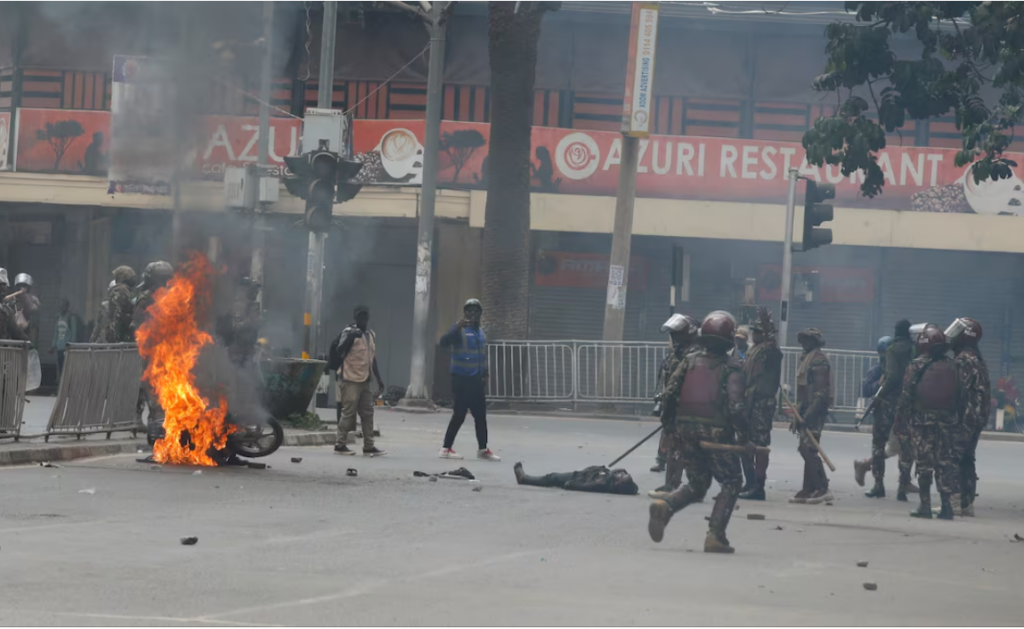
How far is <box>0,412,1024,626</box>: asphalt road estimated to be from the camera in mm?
6430

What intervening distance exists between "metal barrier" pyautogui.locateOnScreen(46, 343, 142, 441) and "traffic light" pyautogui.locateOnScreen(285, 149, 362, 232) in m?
2.78

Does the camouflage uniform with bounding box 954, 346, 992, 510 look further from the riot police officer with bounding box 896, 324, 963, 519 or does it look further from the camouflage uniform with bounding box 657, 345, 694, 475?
the camouflage uniform with bounding box 657, 345, 694, 475

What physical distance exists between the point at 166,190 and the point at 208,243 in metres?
0.64

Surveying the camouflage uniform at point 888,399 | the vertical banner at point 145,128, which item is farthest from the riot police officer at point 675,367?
the vertical banner at point 145,128

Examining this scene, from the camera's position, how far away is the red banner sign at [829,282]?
2675 cm

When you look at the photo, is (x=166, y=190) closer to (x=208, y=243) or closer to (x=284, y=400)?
(x=208, y=243)

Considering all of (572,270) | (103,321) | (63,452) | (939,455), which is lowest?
(63,452)

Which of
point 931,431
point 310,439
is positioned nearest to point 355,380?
point 310,439

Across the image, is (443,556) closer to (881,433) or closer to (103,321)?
(881,433)

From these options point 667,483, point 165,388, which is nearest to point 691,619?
point 667,483

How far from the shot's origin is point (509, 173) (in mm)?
23875

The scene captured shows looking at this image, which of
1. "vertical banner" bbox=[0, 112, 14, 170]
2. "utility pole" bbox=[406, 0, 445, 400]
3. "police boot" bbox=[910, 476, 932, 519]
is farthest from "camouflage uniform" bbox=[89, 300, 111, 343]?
"vertical banner" bbox=[0, 112, 14, 170]

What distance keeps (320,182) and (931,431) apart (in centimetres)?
722

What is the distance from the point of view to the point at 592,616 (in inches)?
250
